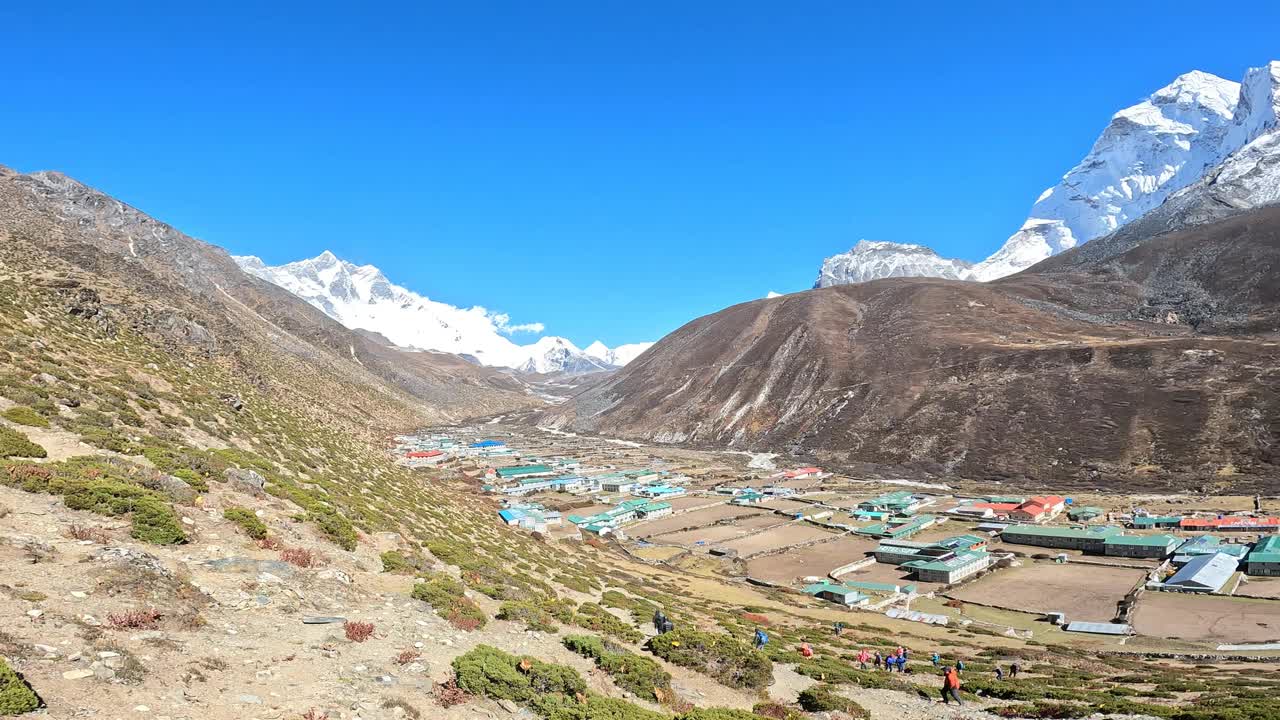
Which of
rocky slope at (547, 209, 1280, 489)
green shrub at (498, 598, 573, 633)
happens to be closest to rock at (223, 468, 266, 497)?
green shrub at (498, 598, 573, 633)

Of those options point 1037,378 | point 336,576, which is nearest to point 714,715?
point 336,576

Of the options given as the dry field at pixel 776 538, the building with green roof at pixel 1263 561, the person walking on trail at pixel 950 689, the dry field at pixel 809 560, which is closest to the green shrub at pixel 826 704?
the person walking on trail at pixel 950 689

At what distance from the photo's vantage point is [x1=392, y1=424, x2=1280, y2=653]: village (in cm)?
4272

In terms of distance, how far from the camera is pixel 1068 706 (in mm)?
21031

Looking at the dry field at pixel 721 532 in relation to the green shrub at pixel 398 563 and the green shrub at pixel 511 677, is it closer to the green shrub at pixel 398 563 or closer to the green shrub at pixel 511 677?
the green shrub at pixel 398 563

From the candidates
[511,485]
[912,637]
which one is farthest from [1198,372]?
[511,485]

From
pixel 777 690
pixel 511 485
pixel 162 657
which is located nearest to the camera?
pixel 162 657

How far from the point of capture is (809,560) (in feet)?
203

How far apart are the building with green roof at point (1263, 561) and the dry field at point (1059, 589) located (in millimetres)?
6984

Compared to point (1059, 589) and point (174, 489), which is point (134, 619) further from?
point (1059, 589)

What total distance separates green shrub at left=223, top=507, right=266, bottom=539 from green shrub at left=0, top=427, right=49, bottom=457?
212 inches

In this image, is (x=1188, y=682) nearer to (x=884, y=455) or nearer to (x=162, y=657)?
(x=162, y=657)

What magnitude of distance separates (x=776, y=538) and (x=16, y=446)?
65006 millimetres

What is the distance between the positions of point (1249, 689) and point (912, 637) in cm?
1522
